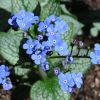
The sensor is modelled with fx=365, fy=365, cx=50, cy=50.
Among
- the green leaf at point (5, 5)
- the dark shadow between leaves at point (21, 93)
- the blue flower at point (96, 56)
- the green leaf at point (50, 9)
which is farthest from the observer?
the green leaf at point (5, 5)

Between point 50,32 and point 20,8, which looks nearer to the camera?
point 50,32

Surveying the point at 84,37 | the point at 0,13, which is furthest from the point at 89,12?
the point at 0,13

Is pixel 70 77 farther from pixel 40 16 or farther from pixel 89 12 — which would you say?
pixel 89 12

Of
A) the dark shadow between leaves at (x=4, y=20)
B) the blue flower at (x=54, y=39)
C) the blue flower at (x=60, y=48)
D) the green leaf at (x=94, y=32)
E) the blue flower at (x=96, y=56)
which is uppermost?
the dark shadow between leaves at (x=4, y=20)

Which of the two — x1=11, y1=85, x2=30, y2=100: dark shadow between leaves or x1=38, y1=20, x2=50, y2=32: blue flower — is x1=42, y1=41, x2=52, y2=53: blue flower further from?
x1=11, y1=85, x2=30, y2=100: dark shadow between leaves

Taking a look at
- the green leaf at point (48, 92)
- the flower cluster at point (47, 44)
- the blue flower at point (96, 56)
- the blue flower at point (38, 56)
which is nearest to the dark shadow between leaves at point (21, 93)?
the green leaf at point (48, 92)

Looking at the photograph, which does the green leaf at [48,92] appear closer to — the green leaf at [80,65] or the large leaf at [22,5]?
the green leaf at [80,65]

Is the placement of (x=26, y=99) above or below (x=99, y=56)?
below
